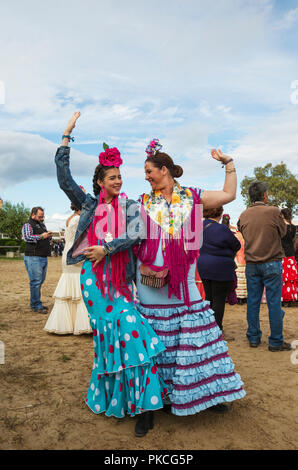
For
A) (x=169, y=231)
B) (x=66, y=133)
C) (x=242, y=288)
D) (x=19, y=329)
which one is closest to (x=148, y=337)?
(x=169, y=231)

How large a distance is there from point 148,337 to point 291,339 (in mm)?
3456

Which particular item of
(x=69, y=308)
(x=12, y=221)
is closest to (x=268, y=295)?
(x=69, y=308)

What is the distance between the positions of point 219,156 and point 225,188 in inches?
10.1

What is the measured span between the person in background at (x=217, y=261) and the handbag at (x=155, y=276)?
1.93m

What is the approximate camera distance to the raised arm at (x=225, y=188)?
2934mm

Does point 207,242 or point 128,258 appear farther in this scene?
point 207,242

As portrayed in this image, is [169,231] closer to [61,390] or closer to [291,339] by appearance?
[61,390]

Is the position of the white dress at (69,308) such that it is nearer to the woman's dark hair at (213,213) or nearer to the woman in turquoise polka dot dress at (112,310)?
the woman's dark hair at (213,213)

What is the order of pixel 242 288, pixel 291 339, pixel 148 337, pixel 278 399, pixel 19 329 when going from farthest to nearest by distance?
1. pixel 242 288
2. pixel 19 329
3. pixel 291 339
4. pixel 278 399
5. pixel 148 337

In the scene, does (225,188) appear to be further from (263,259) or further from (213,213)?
(263,259)

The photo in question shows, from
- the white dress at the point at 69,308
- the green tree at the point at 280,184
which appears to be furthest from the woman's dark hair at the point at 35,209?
the green tree at the point at 280,184

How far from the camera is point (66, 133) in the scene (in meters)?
2.98

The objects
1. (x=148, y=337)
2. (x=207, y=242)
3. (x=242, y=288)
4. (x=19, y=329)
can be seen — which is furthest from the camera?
(x=242, y=288)

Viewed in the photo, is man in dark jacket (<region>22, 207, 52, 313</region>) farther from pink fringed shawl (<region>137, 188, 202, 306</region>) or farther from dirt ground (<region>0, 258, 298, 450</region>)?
pink fringed shawl (<region>137, 188, 202, 306</region>)
